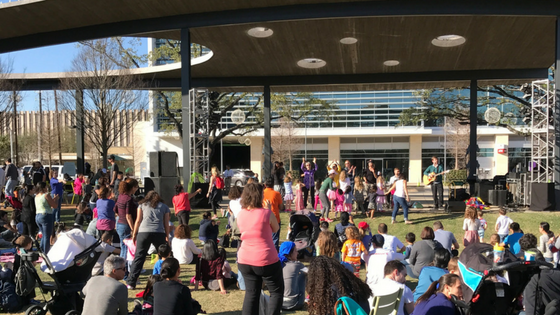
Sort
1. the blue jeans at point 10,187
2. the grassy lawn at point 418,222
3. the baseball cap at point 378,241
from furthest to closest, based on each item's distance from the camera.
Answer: the blue jeans at point 10,187, the grassy lawn at point 418,222, the baseball cap at point 378,241

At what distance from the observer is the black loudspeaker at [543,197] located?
13.4 m

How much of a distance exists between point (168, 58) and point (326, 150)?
64.5ft

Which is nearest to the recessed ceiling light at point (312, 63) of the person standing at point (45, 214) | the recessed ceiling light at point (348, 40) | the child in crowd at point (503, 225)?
the recessed ceiling light at point (348, 40)

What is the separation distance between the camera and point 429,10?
1315cm

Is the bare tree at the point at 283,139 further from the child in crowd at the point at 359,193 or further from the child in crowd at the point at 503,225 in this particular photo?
the child in crowd at the point at 503,225

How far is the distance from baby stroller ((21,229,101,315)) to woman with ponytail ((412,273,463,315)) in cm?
361

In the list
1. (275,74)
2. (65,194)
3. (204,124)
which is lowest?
(65,194)

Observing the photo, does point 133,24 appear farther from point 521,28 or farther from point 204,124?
point 521,28

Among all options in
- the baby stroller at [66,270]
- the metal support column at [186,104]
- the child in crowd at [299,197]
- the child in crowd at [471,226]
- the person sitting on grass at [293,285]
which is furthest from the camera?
the child in crowd at [299,197]

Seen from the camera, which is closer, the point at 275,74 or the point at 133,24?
the point at 133,24

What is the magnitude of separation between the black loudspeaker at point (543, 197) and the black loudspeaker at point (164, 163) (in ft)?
36.8

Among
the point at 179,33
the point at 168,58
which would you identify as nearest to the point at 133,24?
the point at 179,33

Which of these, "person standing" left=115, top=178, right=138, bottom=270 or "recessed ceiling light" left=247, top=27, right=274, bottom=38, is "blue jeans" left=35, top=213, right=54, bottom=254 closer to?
"person standing" left=115, top=178, right=138, bottom=270

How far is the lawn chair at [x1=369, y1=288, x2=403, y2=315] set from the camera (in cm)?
359
